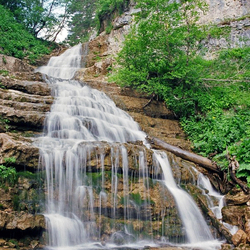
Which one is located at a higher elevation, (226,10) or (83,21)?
(83,21)

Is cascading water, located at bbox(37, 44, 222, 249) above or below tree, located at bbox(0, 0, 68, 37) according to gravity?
below

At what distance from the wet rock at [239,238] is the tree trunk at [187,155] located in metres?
2.98

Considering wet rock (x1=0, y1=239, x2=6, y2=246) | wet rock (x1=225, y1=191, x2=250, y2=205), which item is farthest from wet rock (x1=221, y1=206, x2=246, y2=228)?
wet rock (x1=0, y1=239, x2=6, y2=246)

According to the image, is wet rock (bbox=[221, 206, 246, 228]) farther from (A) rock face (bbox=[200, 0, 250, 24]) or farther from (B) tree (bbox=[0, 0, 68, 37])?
(B) tree (bbox=[0, 0, 68, 37])

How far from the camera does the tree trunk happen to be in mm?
9047

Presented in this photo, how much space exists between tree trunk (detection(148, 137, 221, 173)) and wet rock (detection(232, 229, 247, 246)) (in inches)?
117

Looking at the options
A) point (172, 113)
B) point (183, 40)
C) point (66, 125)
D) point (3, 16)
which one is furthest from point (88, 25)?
point (66, 125)

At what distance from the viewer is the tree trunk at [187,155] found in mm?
9047

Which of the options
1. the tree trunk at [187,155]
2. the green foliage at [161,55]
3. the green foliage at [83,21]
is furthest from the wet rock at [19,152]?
the green foliage at [83,21]

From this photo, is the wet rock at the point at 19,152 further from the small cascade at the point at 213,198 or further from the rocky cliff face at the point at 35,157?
the small cascade at the point at 213,198

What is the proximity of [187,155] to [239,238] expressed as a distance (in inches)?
148

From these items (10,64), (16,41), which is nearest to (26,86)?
(10,64)

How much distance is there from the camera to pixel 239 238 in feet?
19.6

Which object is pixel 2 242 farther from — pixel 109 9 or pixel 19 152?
pixel 109 9
